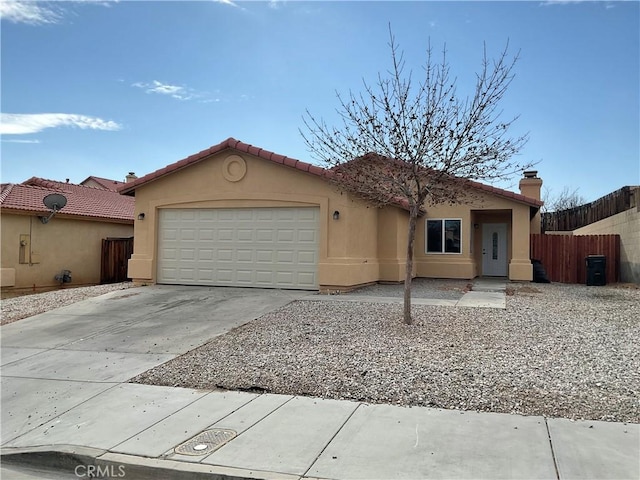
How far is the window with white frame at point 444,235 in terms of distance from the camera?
18953 millimetres

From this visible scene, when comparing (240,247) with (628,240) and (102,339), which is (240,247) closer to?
(102,339)

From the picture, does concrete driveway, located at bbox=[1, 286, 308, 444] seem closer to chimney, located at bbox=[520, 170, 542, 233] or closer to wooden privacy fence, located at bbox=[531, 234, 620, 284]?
wooden privacy fence, located at bbox=[531, 234, 620, 284]

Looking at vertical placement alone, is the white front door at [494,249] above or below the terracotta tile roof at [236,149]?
below

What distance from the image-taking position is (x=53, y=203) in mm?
18469

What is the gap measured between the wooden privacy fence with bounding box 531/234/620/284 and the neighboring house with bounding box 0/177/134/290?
56.9 ft

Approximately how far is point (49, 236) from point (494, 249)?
17666 millimetres

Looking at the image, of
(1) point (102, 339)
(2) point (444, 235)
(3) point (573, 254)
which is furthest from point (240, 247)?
(3) point (573, 254)

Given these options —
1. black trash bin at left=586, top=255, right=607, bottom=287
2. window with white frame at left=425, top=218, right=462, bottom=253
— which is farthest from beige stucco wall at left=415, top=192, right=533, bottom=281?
black trash bin at left=586, top=255, right=607, bottom=287

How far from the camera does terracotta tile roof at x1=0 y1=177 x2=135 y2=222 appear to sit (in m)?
18.5

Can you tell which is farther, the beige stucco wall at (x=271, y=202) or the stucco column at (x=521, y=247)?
the stucco column at (x=521, y=247)

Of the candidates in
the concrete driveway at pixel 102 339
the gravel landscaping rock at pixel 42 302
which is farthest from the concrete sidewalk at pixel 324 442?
the gravel landscaping rock at pixel 42 302

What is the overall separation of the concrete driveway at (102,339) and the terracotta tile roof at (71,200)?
7167 millimetres

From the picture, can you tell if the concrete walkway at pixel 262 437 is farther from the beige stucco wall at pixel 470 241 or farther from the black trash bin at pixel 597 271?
the black trash bin at pixel 597 271

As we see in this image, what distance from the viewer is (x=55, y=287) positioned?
19.2 m
